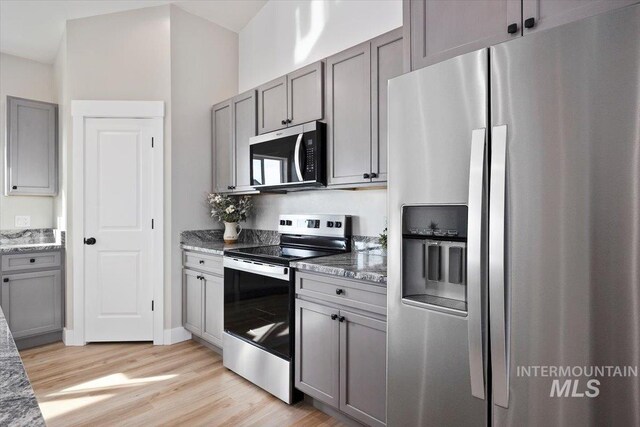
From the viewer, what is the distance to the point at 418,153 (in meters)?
1.52

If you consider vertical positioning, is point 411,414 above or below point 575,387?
below

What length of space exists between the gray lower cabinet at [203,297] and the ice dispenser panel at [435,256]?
5.92 ft

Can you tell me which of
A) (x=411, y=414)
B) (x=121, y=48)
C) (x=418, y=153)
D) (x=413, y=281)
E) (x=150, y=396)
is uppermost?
(x=121, y=48)

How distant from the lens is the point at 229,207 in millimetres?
3521

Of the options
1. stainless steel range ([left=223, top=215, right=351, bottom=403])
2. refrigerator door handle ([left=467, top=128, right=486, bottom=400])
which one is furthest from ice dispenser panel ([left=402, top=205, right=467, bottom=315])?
stainless steel range ([left=223, top=215, right=351, bottom=403])

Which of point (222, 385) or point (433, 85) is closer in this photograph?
point (433, 85)

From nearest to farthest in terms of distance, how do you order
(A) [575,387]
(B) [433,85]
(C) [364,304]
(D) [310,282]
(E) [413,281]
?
(A) [575,387] < (B) [433,85] < (E) [413,281] < (C) [364,304] < (D) [310,282]

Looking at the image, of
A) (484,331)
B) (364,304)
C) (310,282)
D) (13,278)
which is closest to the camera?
(484,331)

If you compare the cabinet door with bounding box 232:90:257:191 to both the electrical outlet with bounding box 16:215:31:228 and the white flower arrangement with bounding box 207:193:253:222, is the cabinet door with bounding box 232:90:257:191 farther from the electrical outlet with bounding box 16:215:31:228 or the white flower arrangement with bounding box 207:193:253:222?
the electrical outlet with bounding box 16:215:31:228

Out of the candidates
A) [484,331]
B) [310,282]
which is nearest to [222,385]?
[310,282]

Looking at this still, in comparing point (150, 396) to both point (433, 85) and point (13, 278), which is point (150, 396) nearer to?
point (13, 278)

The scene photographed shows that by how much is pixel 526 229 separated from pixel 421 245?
0.47m

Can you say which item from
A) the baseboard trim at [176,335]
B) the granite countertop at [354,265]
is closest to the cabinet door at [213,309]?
the baseboard trim at [176,335]

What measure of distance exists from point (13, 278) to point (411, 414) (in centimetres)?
352
